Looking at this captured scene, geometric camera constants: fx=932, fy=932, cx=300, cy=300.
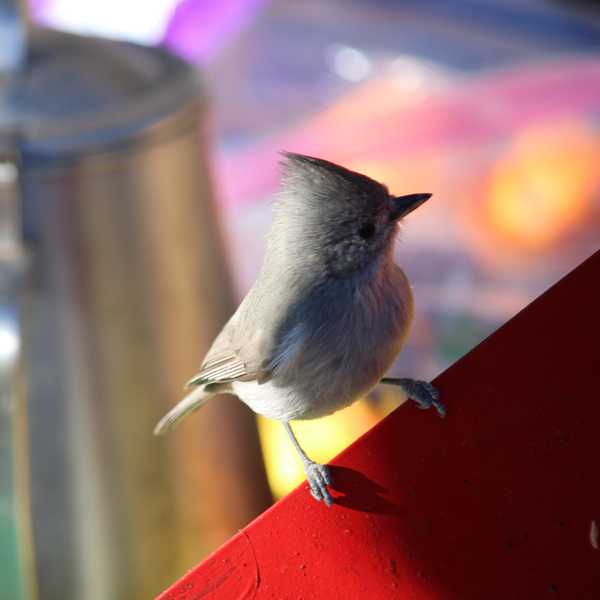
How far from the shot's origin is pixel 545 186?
12.9 ft

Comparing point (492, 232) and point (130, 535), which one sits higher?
point (130, 535)

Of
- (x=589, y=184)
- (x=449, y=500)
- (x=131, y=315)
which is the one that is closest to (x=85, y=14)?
(x=589, y=184)

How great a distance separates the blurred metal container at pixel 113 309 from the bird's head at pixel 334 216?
33.3 inches

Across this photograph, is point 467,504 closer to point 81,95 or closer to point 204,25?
point 81,95

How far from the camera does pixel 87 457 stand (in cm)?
216

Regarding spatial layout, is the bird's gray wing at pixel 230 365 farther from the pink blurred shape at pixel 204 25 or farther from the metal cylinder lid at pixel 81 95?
the pink blurred shape at pixel 204 25

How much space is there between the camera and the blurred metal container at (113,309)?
208 centimetres

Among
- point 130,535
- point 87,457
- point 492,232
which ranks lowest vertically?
point 492,232

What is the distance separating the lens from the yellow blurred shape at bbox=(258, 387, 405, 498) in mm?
2766

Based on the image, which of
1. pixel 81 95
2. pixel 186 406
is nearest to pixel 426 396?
pixel 186 406

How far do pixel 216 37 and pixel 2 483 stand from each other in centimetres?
352

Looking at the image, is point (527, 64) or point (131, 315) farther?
point (527, 64)

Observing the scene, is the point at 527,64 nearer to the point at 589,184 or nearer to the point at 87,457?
the point at 589,184

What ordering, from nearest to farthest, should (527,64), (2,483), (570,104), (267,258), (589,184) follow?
1. (267,258)
2. (2,483)
3. (589,184)
4. (570,104)
5. (527,64)
